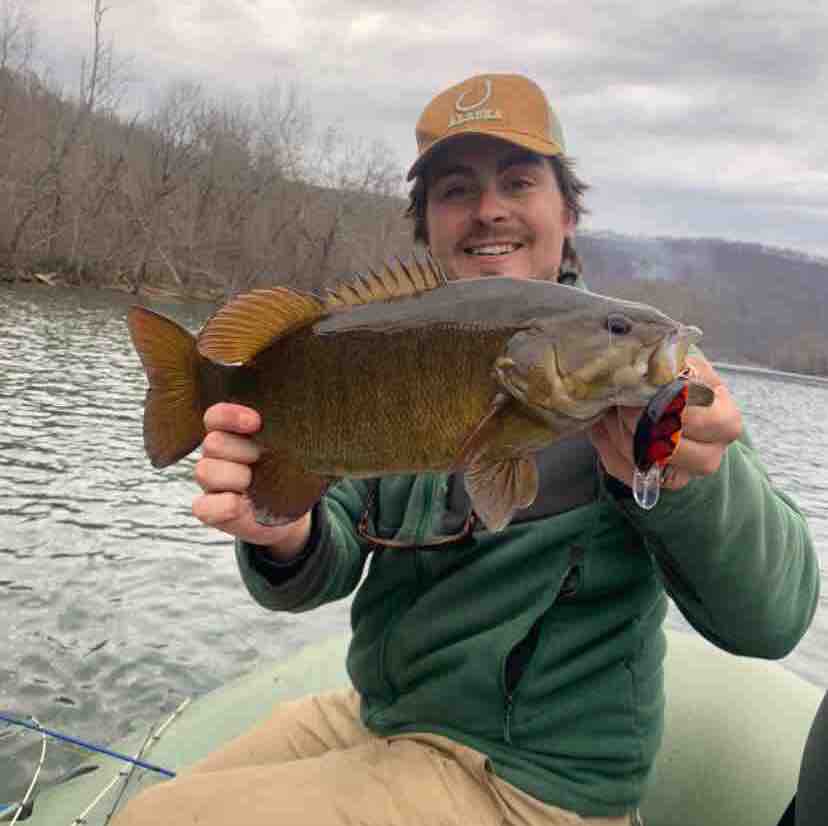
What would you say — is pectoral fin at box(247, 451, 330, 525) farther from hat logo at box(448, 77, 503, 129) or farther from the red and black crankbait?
hat logo at box(448, 77, 503, 129)

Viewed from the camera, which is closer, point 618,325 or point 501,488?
point 618,325

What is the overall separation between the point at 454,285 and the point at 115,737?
4.26 m

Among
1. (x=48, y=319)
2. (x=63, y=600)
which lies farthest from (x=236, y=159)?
(x=63, y=600)

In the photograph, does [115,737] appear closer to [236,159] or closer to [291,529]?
[291,529]

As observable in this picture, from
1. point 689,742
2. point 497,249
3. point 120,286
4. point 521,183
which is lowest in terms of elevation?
point 689,742

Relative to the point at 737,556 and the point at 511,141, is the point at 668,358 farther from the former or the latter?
the point at 511,141

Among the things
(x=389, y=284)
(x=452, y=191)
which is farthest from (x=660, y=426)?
(x=452, y=191)

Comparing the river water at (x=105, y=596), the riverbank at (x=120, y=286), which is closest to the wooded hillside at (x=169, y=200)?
the riverbank at (x=120, y=286)

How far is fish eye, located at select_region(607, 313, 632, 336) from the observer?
1648mm

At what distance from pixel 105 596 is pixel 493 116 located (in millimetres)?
5552

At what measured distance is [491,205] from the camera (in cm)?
271

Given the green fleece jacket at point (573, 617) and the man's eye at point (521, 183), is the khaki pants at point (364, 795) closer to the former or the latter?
the green fleece jacket at point (573, 617)

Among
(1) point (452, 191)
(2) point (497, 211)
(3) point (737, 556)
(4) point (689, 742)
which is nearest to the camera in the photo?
(3) point (737, 556)

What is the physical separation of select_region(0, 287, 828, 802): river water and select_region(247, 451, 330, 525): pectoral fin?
10.7 feet
